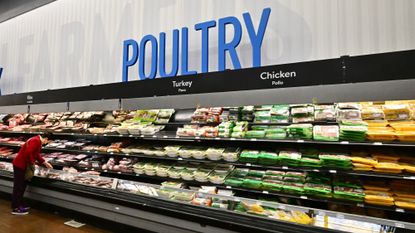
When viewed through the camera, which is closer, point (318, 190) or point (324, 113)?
point (318, 190)

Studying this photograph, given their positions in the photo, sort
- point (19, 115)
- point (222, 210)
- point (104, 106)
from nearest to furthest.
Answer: point (222, 210)
point (104, 106)
point (19, 115)

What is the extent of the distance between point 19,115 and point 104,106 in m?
2.90

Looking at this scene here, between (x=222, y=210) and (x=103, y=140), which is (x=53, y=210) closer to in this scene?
(x=103, y=140)

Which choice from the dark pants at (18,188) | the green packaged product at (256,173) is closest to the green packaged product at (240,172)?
the green packaged product at (256,173)

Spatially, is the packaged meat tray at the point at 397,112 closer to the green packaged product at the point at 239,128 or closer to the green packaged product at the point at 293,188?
the green packaged product at the point at 293,188

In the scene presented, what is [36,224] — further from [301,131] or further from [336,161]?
[336,161]

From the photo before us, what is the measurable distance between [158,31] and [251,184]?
3.27 meters

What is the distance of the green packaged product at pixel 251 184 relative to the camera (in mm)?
3061

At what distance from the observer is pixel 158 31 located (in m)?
4.91

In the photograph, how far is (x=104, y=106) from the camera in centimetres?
500

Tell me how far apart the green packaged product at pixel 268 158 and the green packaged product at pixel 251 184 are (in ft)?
0.75

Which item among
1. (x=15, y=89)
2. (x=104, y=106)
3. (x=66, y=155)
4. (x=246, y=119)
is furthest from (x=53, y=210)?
(x=15, y=89)

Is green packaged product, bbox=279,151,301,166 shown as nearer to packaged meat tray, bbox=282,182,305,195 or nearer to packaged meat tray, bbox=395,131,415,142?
packaged meat tray, bbox=282,182,305,195

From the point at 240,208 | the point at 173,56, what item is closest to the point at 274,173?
the point at 240,208
